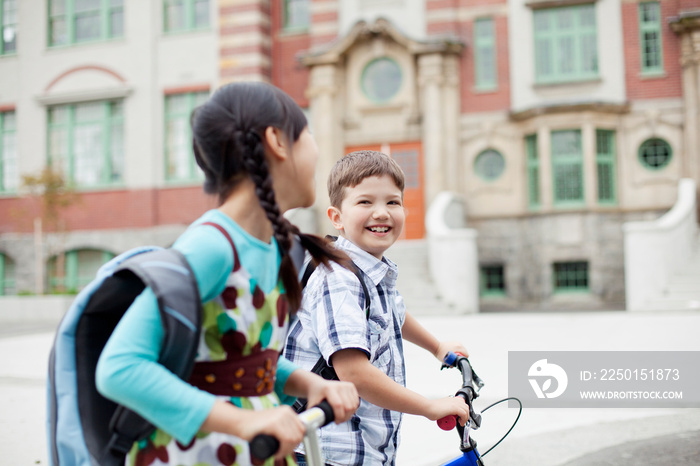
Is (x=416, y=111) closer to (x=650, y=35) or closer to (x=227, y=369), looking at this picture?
(x=650, y=35)

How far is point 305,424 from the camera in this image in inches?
54.8

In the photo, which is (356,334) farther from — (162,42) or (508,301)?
(162,42)

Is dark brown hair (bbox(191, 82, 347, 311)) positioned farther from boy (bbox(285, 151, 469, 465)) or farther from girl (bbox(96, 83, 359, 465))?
boy (bbox(285, 151, 469, 465))

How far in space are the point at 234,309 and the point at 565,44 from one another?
17.6 metres

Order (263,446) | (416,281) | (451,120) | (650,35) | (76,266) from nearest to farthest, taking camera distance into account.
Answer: (263,446) < (416,281) < (650,35) < (451,120) < (76,266)

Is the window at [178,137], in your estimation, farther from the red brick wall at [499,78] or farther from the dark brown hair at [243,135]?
the dark brown hair at [243,135]

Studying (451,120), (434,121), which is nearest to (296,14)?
(434,121)

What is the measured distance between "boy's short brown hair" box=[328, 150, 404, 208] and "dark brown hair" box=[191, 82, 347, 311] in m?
0.65

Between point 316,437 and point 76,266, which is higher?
point 76,266

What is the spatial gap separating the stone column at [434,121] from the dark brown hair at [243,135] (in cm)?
1589

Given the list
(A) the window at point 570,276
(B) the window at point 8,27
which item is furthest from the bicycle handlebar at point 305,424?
(B) the window at point 8,27

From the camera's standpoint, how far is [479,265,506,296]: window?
→ 17.7m

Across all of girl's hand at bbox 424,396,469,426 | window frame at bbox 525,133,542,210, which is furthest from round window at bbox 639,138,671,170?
girl's hand at bbox 424,396,469,426

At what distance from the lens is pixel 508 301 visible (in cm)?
1717
